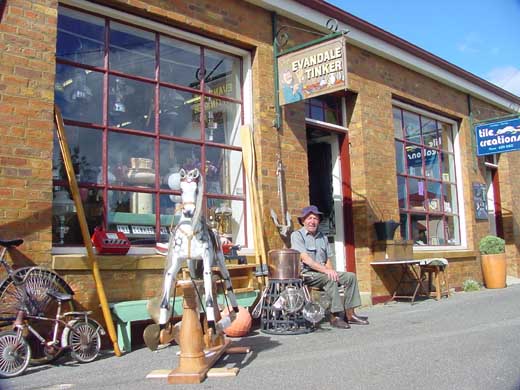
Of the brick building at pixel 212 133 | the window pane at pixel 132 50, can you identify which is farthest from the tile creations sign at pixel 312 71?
the window pane at pixel 132 50

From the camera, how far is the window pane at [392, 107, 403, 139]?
10.1 metres

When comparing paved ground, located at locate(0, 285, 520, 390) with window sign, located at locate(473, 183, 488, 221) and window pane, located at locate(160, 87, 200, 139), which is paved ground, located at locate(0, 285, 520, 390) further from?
window sign, located at locate(473, 183, 488, 221)

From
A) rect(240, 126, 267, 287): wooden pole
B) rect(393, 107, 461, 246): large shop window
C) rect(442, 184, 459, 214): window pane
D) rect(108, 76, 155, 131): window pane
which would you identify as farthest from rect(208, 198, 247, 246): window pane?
rect(442, 184, 459, 214): window pane

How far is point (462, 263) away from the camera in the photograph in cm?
1086

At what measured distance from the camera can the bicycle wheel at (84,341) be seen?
4.68m

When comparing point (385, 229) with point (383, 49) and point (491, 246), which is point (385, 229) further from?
point (491, 246)

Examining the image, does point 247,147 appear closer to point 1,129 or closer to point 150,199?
point 150,199

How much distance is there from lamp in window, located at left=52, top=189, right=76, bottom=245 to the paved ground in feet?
4.45

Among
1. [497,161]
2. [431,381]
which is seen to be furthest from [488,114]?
[431,381]

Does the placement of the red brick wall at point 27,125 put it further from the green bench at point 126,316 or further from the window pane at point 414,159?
the window pane at point 414,159

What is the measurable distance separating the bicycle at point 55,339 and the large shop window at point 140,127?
1.05 metres

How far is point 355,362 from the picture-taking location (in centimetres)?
461

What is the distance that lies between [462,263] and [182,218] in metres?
8.04

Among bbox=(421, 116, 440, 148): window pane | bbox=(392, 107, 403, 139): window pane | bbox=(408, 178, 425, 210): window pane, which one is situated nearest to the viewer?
bbox=(392, 107, 403, 139): window pane
